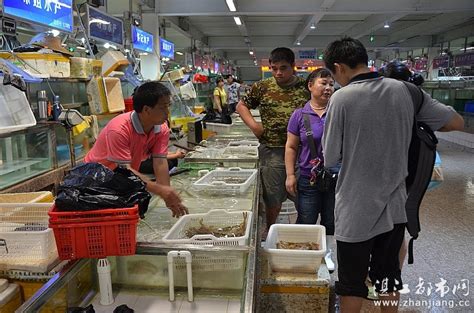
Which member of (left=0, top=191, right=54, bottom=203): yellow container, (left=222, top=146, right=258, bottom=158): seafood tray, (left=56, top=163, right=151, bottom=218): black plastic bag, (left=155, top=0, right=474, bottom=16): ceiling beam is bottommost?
(left=222, top=146, right=258, bottom=158): seafood tray

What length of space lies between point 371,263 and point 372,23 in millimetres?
12179

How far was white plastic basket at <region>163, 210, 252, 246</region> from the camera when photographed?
1.91 meters

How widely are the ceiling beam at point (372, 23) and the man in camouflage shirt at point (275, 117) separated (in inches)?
335

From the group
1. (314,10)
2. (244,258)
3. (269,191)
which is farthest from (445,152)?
(244,258)

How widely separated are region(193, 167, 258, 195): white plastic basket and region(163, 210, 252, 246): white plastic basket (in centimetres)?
56

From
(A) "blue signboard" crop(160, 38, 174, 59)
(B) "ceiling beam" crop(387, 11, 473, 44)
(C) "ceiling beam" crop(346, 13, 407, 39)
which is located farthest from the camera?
(B) "ceiling beam" crop(387, 11, 473, 44)

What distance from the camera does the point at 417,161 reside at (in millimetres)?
2066

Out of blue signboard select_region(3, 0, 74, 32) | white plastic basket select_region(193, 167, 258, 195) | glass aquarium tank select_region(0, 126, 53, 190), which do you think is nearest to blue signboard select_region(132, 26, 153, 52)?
blue signboard select_region(3, 0, 74, 32)

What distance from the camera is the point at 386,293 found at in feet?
7.35

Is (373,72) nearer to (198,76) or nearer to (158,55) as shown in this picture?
(158,55)

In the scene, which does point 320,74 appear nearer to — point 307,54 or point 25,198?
point 25,198

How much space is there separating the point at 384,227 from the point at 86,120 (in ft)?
10.5

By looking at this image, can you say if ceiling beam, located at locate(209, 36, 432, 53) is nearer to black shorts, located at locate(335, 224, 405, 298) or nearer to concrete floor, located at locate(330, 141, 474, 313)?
concrete floor, located at locate(330, 141, 474, 313)

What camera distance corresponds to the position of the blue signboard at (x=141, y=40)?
6.81 m
